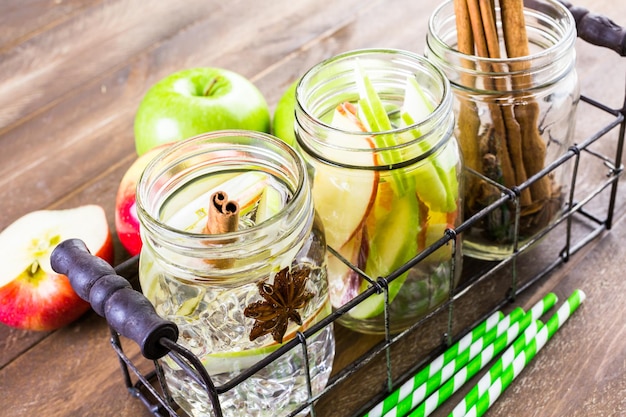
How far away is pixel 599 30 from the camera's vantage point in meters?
0.56

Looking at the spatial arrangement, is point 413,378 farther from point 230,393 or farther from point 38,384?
point 38,384

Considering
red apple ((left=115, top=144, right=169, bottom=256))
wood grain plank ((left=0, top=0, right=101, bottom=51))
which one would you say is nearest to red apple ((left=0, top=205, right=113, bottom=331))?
red apple ((left=115, top=144, right=169, bottom=256))

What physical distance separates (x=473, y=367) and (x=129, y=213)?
28 cm

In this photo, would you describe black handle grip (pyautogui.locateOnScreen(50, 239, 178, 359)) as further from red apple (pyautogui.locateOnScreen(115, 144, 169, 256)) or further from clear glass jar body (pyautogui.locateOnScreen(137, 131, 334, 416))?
red apple (pyautogui.locateOnScreen(115, 144, 169, 256))

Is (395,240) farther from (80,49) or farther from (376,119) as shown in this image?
(80,49)

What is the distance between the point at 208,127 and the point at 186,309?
25 cm

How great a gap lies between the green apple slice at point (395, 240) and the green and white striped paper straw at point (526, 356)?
0.09m

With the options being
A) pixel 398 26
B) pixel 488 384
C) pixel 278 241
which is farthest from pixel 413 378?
pixel 398 26

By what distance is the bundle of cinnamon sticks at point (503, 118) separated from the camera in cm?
52

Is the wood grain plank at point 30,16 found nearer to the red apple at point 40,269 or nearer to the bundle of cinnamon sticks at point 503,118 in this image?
the red apple at point 40,269

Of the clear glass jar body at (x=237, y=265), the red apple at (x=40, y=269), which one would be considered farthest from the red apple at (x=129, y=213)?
the clear glass jar body at (x=237, y=265)

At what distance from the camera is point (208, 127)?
67 centimetres

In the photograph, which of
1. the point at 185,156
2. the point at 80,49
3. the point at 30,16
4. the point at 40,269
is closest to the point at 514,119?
the point at 185,156

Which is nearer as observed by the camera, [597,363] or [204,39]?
[597,363]
